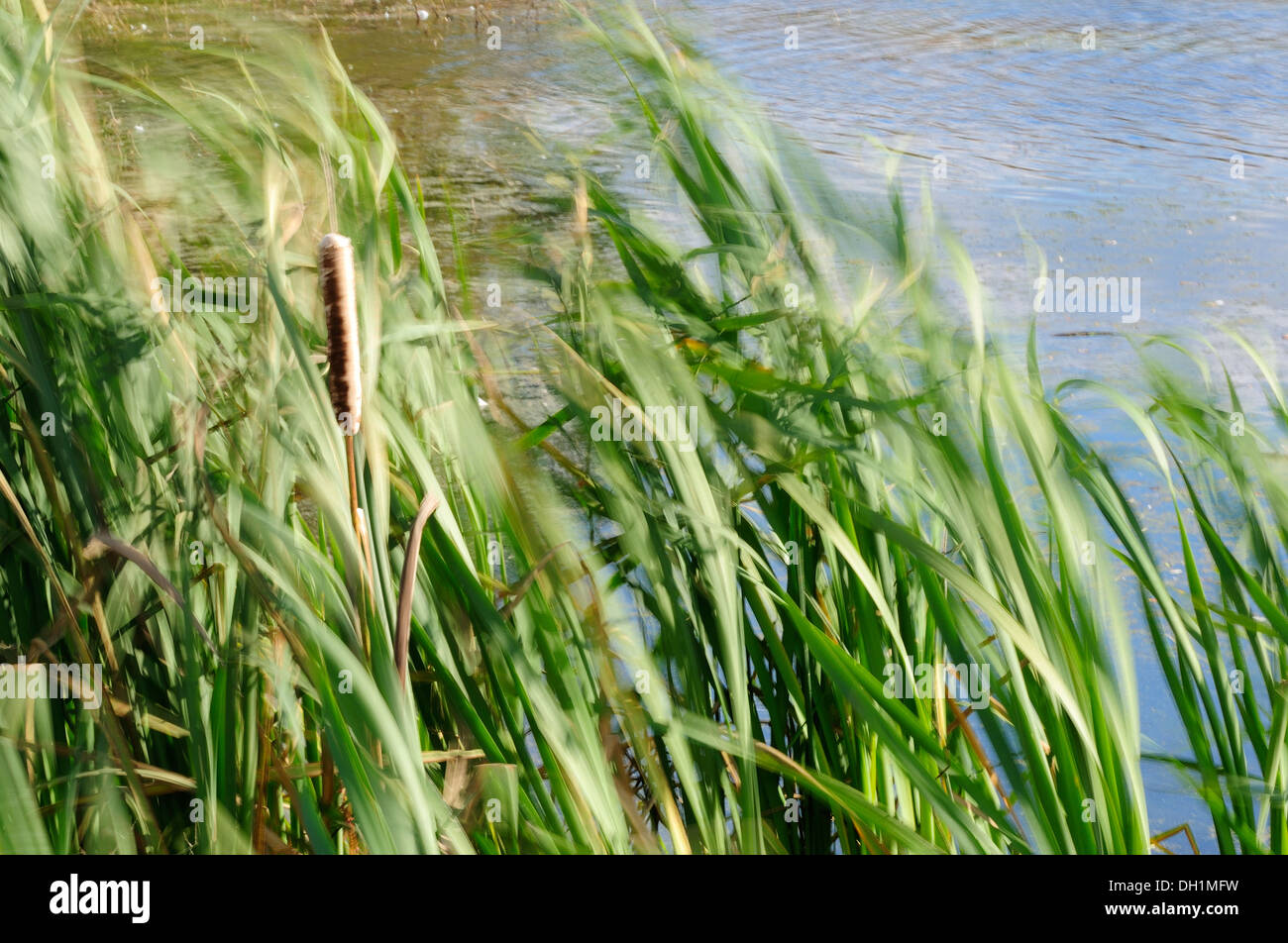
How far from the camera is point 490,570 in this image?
2.67 ft

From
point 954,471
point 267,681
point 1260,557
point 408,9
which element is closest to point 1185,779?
point 1260,557

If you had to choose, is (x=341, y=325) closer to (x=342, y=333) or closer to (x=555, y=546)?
(x=342, y=333)

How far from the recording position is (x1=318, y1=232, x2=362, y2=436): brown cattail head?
55 cm

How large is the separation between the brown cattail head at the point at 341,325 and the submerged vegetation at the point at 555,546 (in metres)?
0.01

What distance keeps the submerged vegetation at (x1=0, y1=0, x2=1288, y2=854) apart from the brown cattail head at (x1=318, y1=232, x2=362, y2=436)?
12 mm

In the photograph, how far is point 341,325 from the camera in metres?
0.56

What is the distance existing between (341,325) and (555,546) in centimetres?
20

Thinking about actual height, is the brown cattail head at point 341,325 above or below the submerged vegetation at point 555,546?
above

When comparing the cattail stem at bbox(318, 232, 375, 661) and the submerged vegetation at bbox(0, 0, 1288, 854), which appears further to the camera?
the submerged vegetation at bbox(0, 0, 1288, 854)

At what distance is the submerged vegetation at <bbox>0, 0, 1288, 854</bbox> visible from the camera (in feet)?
2.15

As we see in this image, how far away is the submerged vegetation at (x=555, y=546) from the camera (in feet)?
2.15

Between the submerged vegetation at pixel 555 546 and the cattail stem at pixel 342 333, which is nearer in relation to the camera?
the cattail stem at pixel 342 333

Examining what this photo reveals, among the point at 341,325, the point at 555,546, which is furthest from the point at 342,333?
the point at 555,546

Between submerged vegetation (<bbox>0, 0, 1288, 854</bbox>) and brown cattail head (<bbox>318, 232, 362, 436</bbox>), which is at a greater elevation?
brown cattail head (<bbox>318, 232, 362, 436</bbox>)
